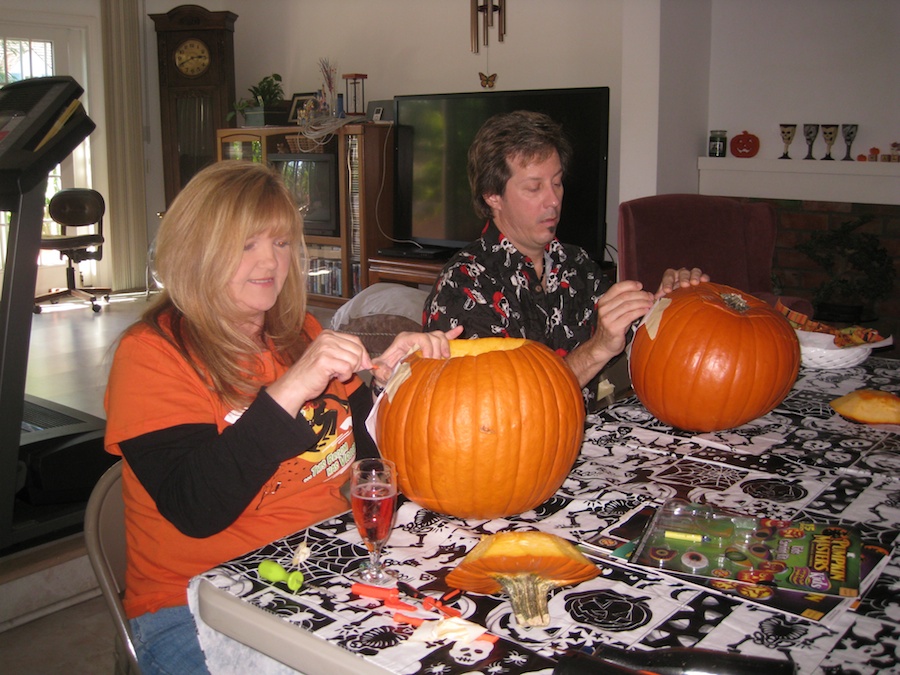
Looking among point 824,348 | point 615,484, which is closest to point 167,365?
point 615,484

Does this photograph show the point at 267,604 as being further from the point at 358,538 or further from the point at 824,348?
the point at 824,348

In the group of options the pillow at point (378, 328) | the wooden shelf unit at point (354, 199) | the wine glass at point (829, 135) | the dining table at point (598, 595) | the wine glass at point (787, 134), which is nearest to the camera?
the dining table at point (598, 595)

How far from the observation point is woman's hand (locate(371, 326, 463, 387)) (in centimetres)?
125

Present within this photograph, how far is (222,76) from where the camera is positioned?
22.4 feet

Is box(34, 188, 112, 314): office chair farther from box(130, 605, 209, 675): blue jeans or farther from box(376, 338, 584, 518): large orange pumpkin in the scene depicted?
box(376, 338, 584, 518): large orange pumpkin

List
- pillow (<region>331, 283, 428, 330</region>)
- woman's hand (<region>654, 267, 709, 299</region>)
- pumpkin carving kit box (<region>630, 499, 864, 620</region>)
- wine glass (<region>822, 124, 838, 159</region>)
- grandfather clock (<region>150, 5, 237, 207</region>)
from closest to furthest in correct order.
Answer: pumpkin carving kit box (<region>630, 499, 864, 620</region>), woman's hand (<region>654, 267, 709, 299</region>), pillow (<region>331, 283, 428, 330</region>), wine glass (<region>822, 124, 838, 159</region>), grandfather clock (<region>150, 5, 237, 207</region>)

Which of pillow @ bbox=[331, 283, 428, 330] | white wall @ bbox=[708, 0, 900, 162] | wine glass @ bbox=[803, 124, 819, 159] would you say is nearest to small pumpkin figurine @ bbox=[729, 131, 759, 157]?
white wall @ bbox=[708, 0, 900, 162]

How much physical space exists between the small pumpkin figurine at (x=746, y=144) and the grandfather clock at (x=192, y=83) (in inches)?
171

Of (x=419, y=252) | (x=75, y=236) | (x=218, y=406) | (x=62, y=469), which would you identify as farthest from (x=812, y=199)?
(x=75, y=236)

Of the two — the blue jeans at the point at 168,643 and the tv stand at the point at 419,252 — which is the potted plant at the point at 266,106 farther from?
the blue jeans at the point at 168,643

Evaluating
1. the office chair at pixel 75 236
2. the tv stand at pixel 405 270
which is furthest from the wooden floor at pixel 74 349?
the tv stand at pixel 405 270

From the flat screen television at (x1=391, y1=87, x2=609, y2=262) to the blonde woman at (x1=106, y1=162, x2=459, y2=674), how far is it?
3498 millimetres

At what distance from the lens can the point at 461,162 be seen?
17.9 feet

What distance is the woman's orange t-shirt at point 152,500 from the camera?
119cm
